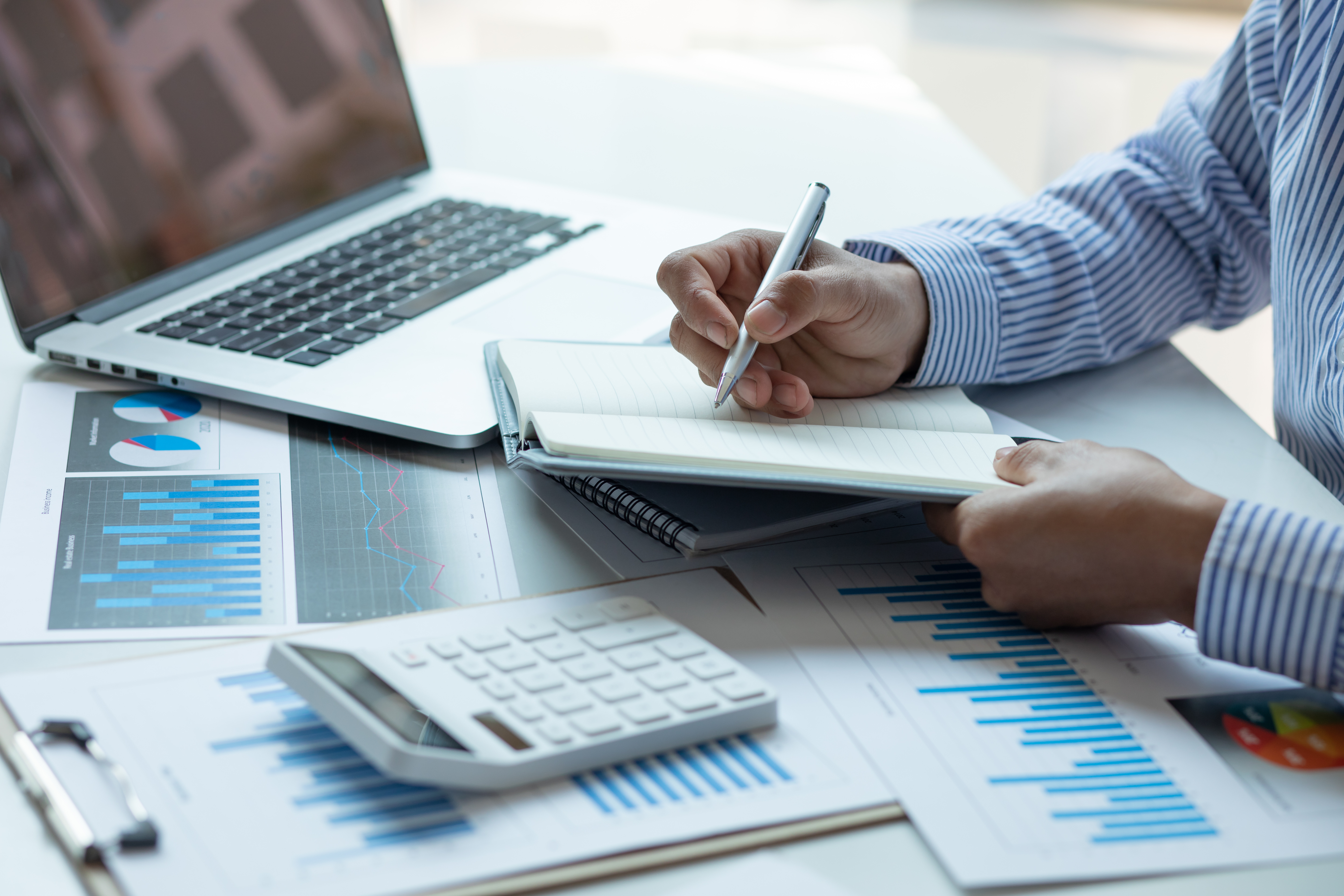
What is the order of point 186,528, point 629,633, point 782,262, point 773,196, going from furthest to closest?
point 773,196, point 782,262, point 186,528, point 629,633

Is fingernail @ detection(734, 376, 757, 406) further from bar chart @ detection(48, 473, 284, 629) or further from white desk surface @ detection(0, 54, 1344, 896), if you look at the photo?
bar chart @ detection(48, 473, 284, 629)

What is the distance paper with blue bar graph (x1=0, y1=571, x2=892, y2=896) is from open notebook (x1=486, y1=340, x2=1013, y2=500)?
12cm

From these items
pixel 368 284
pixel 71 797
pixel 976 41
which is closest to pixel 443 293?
pixel 368 284

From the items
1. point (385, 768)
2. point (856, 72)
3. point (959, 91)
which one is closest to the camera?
point (385, 768)

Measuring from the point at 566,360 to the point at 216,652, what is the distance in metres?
0.29

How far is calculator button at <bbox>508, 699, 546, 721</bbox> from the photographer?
483mm

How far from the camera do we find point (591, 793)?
0.47m

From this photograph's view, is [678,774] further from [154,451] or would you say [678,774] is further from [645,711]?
[154,451]

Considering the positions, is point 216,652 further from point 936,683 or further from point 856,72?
point 856,72

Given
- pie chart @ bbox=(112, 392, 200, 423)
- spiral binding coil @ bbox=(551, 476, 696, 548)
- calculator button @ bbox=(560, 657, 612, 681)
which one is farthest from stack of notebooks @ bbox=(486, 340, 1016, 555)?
pie chart @ bbox=(112, 392, 200, 423)

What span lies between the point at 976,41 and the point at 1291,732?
353cm

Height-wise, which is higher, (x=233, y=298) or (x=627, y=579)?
(x=233, y=298)

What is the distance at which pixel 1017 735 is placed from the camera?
516mm

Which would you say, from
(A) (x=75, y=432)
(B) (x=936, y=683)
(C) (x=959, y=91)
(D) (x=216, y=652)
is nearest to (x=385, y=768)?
(D) (x=216, y=652)
